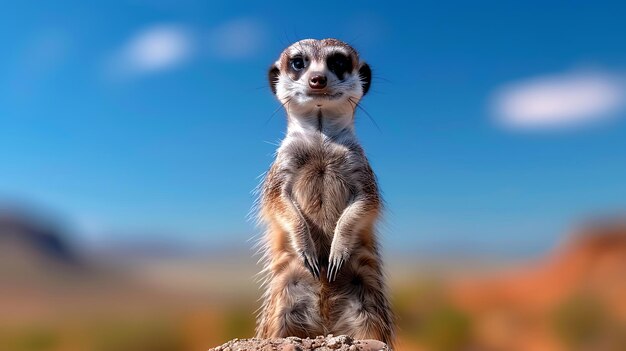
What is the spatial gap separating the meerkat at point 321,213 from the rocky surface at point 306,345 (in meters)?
0.72

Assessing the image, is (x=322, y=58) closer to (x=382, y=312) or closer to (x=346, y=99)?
(x=346, y=99)

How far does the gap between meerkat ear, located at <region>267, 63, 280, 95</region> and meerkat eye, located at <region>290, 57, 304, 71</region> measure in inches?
10.7

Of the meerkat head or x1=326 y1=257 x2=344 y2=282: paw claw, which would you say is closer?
x1=326 y1=257 x2=344 y2=282: paw claw

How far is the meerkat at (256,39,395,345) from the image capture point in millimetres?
5523

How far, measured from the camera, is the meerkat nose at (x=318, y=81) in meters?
5.66

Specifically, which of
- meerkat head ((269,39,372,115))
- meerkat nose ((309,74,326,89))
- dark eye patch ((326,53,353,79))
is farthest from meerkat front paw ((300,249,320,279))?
dark eye patch ((326,53,353,79))

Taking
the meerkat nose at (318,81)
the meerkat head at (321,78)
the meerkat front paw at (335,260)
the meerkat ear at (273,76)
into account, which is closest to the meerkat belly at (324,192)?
the meerkat front paw at (335,260)

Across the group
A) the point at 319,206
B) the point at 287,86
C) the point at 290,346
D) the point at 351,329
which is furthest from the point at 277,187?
the point at 290,346

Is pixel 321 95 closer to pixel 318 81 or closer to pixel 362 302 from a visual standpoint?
pixel 318 81

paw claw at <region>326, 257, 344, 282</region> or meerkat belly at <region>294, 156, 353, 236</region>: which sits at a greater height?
meerkat belly at <region>294, 156, 353, 236</region>

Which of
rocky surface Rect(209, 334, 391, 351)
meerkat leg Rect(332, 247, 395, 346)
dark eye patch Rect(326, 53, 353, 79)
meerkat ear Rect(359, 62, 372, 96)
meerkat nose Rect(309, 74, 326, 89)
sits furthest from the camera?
meerkat ear Rect(359, 62, 372, 96)

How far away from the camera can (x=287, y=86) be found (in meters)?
5.98

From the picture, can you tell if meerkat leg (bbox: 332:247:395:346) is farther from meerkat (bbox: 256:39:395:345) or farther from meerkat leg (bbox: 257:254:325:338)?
meerkat leg (bbox: 257:254:325:338)

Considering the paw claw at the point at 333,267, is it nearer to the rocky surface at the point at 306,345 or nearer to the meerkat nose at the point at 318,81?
the rocky surface at the point at 306,345
